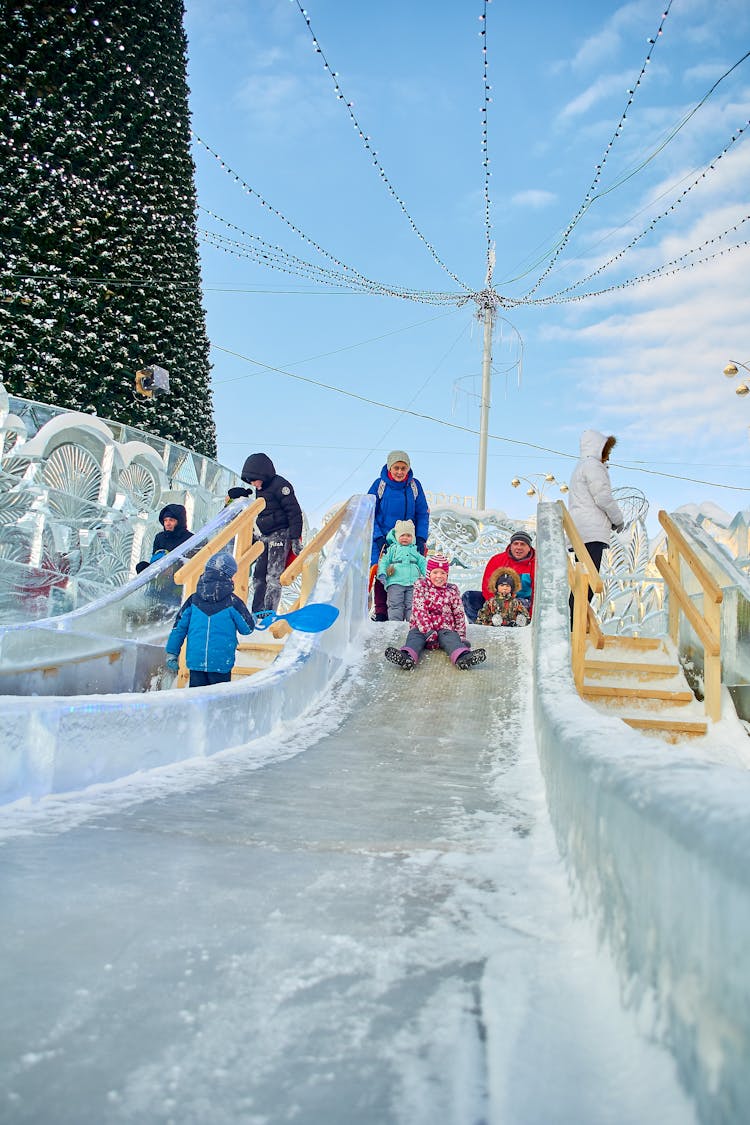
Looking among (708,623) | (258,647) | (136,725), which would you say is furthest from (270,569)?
(136,725)

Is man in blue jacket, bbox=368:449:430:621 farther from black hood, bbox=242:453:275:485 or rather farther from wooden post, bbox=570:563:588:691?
wooden post, bbox=570:563:588:691

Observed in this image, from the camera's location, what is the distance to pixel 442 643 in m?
Result: 6.23

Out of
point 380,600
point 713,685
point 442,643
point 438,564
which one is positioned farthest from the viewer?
point 380,600

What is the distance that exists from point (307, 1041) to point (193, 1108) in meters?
0.21

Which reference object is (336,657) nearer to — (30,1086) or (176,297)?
(30,1086)

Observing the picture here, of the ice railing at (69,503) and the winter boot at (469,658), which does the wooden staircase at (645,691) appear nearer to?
the winter boot at (469,658)

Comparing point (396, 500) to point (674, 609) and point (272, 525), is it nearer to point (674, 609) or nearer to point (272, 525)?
point (272, 525)

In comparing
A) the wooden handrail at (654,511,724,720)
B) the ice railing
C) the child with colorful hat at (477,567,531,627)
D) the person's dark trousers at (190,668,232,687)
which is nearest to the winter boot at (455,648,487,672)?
the wooden handrail at (654,511,724,720)

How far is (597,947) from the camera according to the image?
154cm

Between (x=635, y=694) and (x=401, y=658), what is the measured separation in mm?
1500

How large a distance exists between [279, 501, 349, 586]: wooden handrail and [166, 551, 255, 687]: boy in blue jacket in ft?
4.18

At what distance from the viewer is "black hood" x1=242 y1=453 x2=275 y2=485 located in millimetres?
8055

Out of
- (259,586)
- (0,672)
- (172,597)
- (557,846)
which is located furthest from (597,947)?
(259,586)

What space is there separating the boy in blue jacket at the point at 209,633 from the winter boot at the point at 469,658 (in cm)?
148
